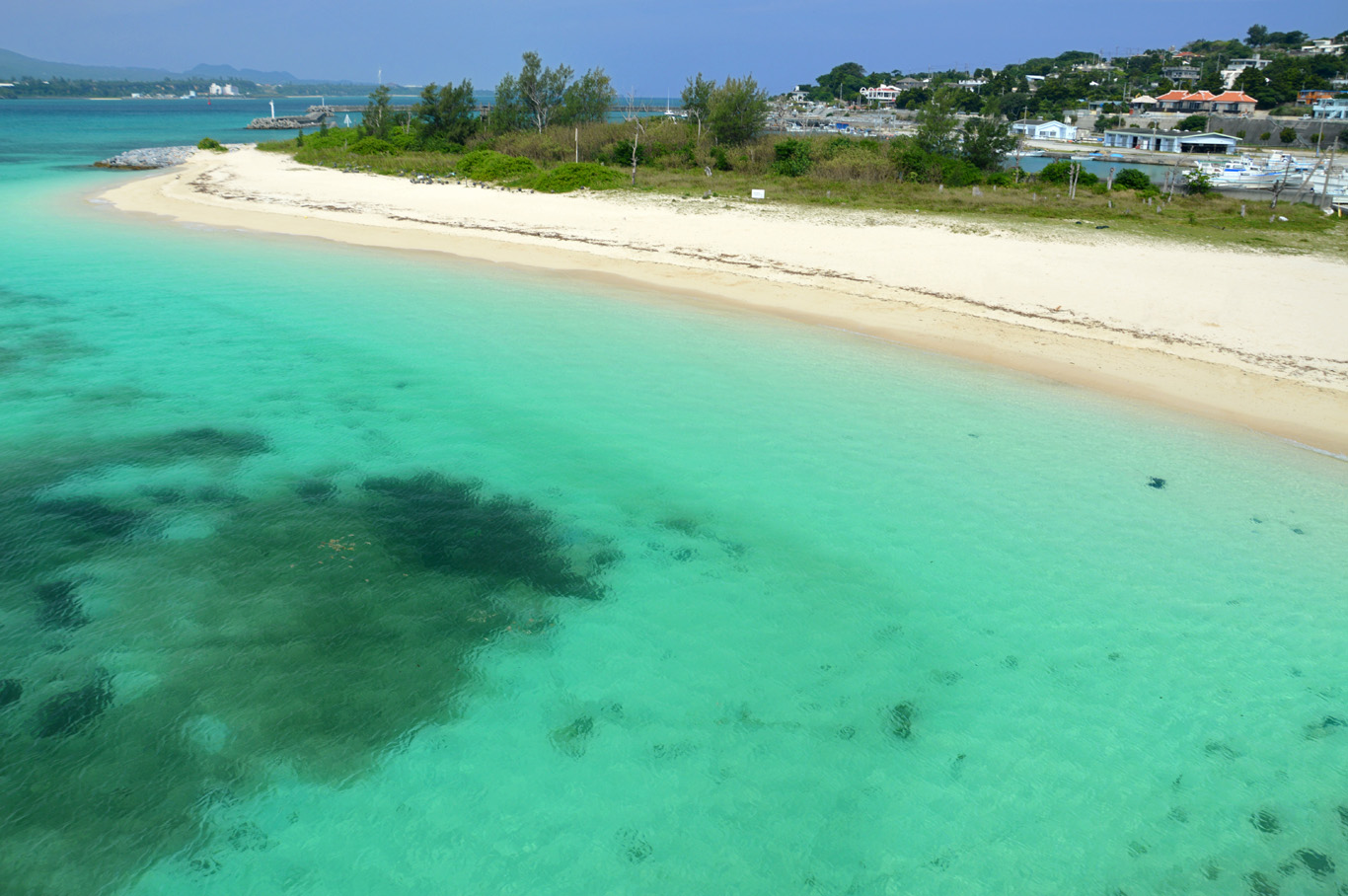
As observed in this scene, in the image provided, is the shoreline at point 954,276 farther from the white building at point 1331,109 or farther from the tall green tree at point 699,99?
the white building at point 1331,109

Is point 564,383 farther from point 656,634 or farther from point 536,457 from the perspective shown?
point 656,634

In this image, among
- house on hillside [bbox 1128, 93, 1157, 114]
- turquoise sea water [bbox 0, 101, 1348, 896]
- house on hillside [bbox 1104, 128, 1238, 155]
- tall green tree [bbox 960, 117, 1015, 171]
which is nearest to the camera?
turquoise sea water [bbox 0, 101, 1348, 896]

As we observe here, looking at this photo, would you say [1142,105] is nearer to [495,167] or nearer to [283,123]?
[495,167]

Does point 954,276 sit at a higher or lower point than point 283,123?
lower

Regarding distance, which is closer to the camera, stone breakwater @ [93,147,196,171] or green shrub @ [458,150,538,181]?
green shrub @ [458,150,538,181]

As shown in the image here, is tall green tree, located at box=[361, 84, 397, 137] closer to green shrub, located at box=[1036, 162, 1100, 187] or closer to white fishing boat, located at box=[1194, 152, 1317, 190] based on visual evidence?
green shrub, located at box=[1036, 162, 1100, 187]

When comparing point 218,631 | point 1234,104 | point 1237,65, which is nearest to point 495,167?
point 218,631

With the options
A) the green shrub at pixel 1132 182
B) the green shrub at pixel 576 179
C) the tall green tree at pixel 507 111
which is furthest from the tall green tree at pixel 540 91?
the green shrub at pixel 1132 182

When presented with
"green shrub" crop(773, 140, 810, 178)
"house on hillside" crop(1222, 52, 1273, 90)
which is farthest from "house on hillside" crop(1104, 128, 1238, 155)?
"house on hillside" crop(1222, 52, 1273, 90)
